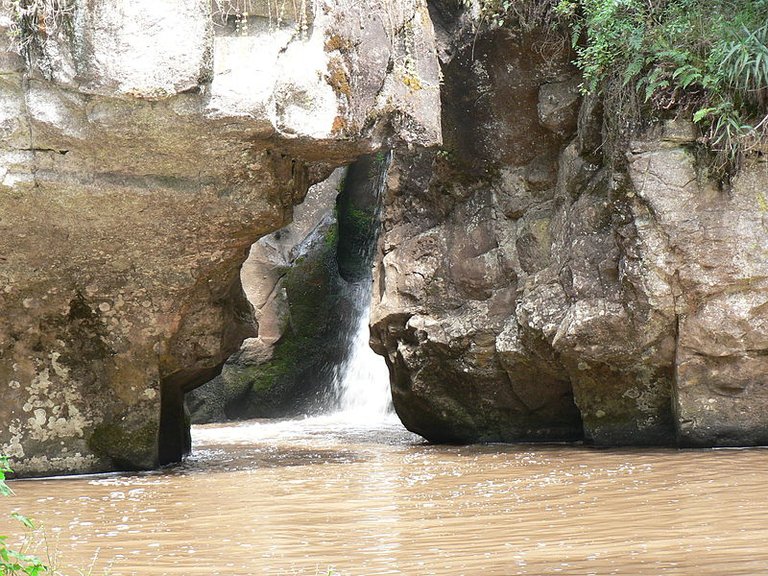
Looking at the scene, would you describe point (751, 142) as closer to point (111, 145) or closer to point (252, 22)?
point (252, 22)

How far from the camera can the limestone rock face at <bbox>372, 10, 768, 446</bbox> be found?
7961 mm

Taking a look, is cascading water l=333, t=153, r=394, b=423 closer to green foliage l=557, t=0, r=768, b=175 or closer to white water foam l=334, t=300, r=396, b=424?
white water foam l=334, t=300, r=396, b=424

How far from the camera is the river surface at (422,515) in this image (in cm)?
423

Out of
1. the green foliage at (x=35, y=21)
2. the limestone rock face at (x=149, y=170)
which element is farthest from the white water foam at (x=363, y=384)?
the green foliage at (x=35, y=21)

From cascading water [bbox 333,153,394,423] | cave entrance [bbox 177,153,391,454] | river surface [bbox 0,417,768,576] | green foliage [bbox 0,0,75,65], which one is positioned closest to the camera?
river surface [bbox 0,417,768,576]

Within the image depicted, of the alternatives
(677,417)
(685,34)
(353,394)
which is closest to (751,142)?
(685,34)

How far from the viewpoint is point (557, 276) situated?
9.02 m

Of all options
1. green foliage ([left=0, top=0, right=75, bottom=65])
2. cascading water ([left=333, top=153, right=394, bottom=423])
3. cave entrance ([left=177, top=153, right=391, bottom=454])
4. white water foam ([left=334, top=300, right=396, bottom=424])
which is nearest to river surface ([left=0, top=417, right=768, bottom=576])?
green foliage ([left=0, top=0, right=75, bottom=65])

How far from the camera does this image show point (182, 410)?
9.43 meters

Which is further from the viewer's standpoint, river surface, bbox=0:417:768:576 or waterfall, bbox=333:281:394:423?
waterfall, bbox=333:281:394:423

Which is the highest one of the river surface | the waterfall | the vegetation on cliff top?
the vegetation on cliff top

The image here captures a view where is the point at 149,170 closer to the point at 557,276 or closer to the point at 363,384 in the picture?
the point at 557,276

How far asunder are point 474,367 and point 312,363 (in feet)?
17.6

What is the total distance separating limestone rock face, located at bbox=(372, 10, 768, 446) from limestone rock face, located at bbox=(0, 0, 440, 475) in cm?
183
